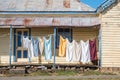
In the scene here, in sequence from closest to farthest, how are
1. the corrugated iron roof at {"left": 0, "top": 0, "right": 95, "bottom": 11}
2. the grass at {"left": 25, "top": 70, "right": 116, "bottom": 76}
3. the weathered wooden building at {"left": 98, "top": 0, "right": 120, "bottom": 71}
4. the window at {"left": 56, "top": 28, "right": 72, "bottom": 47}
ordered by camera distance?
the grass at {"left": 25, "top": 70, "right": 116, "bottom": 76}, the weathered wooden building at {"left": 98, "top": 0, "right": 120, "bottom": 71}, the window at {"left": 56, "top": 28, "right": 72, "bottom": 47}, the corrugated iron roof at {"left": 0, "top": 0, "right": 95, "bottom": 11}

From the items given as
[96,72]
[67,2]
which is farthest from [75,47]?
[67,2]

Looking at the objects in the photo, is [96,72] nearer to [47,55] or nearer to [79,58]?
[79,58]

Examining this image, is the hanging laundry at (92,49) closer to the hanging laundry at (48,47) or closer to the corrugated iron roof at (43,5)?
the hanging laundry at (48,47)

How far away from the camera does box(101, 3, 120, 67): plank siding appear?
75.0ft

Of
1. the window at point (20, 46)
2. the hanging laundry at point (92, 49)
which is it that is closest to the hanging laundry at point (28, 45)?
the window at point (20, 46)

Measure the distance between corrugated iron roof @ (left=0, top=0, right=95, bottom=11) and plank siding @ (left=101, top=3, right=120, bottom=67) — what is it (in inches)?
80.8

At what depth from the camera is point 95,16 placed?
78.3 feet

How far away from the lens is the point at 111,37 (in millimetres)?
22922

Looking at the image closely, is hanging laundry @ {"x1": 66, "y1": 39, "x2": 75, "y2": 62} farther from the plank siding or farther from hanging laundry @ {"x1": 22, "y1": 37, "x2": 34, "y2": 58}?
hanging laundry @ {"x1": 22, "y1": 37, "x2": 34, "y2": 58}

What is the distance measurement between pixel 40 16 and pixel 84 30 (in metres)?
3.00

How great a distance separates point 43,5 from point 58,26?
303 cm

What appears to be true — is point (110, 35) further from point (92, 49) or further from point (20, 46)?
point (20, 46)

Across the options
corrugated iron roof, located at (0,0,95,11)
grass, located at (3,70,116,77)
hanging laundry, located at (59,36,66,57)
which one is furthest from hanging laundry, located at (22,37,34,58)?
corrugated iron roof, located at (0,0,95,11)

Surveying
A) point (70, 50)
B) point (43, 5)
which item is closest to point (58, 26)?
point (70, 50)
